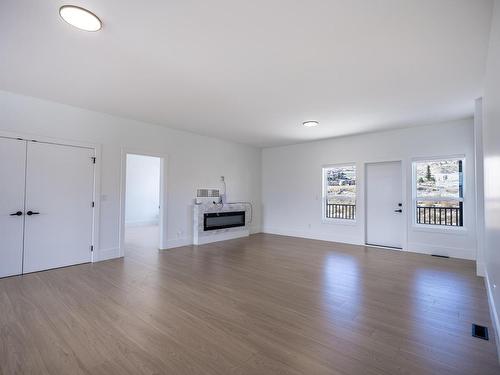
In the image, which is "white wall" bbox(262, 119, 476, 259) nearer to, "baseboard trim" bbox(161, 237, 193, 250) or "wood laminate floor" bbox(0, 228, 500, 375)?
"wood laminate floor" bbox(0, 228, 500, 375)

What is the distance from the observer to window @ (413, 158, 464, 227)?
5.05m

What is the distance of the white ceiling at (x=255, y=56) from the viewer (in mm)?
2066

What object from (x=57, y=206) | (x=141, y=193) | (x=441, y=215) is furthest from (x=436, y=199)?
(x=141, y=193)

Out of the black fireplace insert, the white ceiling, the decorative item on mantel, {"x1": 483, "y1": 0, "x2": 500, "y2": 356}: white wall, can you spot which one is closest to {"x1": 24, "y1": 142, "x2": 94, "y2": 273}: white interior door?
the white ceiling

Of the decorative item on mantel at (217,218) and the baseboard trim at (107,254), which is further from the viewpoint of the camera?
the decorative item on mantel at (217,218)

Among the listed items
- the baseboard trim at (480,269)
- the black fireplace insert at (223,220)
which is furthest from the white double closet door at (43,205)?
the baseboard trim at (480,269)

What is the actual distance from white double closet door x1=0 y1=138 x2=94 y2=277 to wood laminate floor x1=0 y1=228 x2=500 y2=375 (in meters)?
0.31

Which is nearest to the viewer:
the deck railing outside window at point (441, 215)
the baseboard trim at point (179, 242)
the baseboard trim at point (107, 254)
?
the baseboard trim at point (107, 254)

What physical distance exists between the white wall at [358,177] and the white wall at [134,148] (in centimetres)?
111

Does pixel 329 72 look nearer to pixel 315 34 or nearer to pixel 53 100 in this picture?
pixel 315 34

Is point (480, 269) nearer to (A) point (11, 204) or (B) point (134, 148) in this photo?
(B) point (134, 148)

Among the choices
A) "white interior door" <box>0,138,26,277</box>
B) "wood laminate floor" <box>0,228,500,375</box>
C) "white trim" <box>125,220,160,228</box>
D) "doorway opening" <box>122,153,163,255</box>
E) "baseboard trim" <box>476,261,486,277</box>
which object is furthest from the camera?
"doorway opening" <box>122,153,163,255</box>

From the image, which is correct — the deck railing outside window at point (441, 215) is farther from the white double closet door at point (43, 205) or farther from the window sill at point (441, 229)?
the white double closet door at point (43, 205)

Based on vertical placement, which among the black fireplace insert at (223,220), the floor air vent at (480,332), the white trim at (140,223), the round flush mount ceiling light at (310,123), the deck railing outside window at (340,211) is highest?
the round flush mount ceiling light at (310,123)
